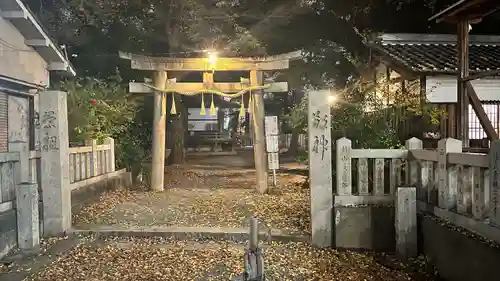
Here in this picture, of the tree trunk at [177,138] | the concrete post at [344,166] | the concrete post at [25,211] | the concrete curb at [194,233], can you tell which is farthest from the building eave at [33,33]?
the tree trunk at [177,138]

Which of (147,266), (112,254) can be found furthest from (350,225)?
(112,254)

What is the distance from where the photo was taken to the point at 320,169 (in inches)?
317

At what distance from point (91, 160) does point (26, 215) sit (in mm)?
4580

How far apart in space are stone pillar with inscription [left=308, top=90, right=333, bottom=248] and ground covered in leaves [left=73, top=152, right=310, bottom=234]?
0.71 m

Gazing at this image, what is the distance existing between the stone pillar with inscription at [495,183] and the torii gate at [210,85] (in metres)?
9.07

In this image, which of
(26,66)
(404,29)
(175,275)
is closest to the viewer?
(175,275)

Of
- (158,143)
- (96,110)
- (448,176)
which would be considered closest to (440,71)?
(448,176)

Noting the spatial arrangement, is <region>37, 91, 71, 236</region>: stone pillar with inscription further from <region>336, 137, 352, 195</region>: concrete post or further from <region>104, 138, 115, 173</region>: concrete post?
<region>336, 137, 352, 195</region>: concrete post

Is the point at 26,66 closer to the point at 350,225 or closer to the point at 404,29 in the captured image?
the point at 350,225

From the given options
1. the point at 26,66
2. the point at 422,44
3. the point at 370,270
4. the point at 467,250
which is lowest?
the point at 370,270

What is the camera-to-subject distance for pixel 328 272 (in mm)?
6551

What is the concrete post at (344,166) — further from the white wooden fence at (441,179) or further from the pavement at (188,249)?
the pavement at (188,249)

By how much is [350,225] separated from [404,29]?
Answer: 1432cm

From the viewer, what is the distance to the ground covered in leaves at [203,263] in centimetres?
638
